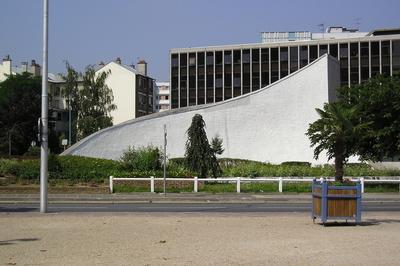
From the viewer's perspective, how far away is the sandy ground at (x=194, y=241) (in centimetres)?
1046

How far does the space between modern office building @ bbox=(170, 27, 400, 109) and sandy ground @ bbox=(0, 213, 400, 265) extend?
78.7 m

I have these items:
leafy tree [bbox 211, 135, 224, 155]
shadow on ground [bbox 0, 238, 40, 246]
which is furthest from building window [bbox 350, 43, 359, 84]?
shadow on ground [bbox 0, 238, 40, 246]

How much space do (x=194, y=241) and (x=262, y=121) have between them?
41.1 metres

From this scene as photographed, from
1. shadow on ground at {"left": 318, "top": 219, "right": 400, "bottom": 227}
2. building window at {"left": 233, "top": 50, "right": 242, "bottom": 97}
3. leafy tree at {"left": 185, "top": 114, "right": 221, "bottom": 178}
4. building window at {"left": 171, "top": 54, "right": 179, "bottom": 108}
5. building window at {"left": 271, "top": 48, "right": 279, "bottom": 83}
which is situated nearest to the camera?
shadow on ground at {"left": 318, "top": 219, "right": 400, "bottom": 227}

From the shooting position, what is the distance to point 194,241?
12.7 meters

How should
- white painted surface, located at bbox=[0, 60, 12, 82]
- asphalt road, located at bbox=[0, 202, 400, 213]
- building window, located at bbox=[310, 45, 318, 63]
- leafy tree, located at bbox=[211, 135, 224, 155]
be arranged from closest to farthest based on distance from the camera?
asphalt road, located at bbox=[0, 202, 400, 213] < leafy tree, located at bbox=[211, 135, 224, 155] < building window, located at bbox=[310, 45, 318, 63] < white painted surface, located at bbox=[0, 60, 12, 82]

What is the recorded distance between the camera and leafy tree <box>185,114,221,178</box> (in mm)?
38312

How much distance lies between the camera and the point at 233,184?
35.3 m

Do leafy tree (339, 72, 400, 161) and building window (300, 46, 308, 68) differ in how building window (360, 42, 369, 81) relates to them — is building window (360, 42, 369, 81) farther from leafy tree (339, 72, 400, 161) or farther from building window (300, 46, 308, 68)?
leafy tree (339, 72, 400, 161)

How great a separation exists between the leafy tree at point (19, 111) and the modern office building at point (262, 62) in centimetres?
2333

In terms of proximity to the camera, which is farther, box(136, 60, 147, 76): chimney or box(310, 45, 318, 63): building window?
box(136, 60, 147, 76): chimney

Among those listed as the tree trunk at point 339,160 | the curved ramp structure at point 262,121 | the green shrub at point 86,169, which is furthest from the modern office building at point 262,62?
the green shrub at point 86,169

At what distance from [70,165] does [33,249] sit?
1045 inches

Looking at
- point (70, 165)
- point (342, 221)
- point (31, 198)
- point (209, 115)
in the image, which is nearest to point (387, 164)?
point (209, 115)
